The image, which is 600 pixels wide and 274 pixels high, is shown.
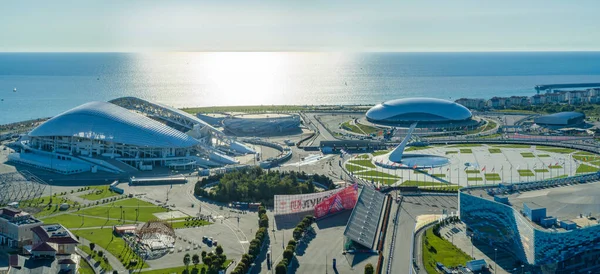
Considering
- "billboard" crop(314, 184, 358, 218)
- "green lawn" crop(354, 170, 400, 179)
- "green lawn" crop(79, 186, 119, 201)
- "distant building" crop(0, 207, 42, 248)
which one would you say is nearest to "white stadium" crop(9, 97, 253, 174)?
"green lawn" crop(79, 186, 119, 201)

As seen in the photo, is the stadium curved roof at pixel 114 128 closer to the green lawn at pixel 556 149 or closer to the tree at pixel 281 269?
the tree at pixel 281 269

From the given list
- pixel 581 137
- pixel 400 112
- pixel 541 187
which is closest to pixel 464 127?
pixel 400 112

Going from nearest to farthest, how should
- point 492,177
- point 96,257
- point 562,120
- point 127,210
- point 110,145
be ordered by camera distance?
point 96,257, point 127,210, point 492,177, point 110,145, point 562,120

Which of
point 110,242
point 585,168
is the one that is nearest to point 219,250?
point 110,242

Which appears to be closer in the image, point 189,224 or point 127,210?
point 189,224

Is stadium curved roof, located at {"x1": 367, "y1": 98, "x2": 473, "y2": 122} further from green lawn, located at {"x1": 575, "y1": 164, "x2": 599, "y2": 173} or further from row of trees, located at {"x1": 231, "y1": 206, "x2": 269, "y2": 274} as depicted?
row of trees, located at {"x1": 231, "y1": 206, "x2": 269, "y2": 274}

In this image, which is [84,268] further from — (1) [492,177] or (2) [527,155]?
(2) [527,155]

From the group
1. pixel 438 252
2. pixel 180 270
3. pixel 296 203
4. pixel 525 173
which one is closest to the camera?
pixel 180 270
